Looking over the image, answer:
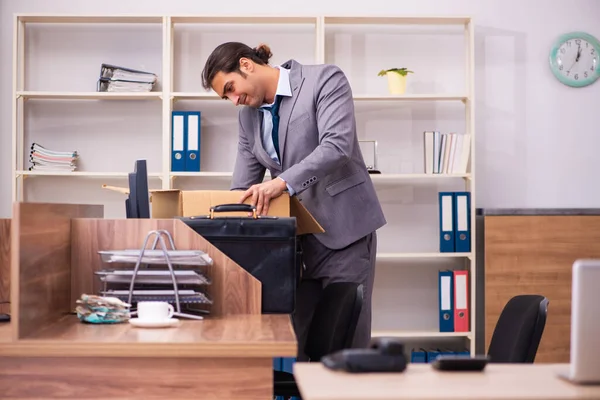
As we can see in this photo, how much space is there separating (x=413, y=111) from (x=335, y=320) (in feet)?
9.22

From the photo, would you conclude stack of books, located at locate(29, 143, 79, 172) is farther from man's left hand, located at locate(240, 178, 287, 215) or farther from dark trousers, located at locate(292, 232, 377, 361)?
man's left hand, located at locate(240, 178, 287, 215)

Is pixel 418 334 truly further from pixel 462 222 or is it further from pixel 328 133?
pixel 328 133

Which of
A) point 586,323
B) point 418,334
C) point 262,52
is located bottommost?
point 418,334

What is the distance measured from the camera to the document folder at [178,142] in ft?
14.5

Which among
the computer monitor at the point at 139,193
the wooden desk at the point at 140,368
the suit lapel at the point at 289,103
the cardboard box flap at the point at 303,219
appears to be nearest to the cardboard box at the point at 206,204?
the cardboard box flap at the point at 303,219

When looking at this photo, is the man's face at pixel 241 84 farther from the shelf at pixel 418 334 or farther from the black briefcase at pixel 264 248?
the shelf at pixel 418 334

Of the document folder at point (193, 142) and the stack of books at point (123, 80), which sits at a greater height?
the stack of books at point (123, 80)

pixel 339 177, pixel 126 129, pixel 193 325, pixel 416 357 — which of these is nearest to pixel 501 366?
pixel 193 325

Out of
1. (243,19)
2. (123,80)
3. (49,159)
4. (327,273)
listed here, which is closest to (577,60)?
(243,19)

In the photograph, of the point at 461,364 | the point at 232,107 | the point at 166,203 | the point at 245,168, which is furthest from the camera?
the point at 232,107

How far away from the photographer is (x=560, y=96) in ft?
15.7

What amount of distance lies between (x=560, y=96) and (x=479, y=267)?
3.65 feet

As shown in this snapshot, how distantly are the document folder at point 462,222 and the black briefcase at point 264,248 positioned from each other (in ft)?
8.28

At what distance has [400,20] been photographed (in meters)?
4.54
